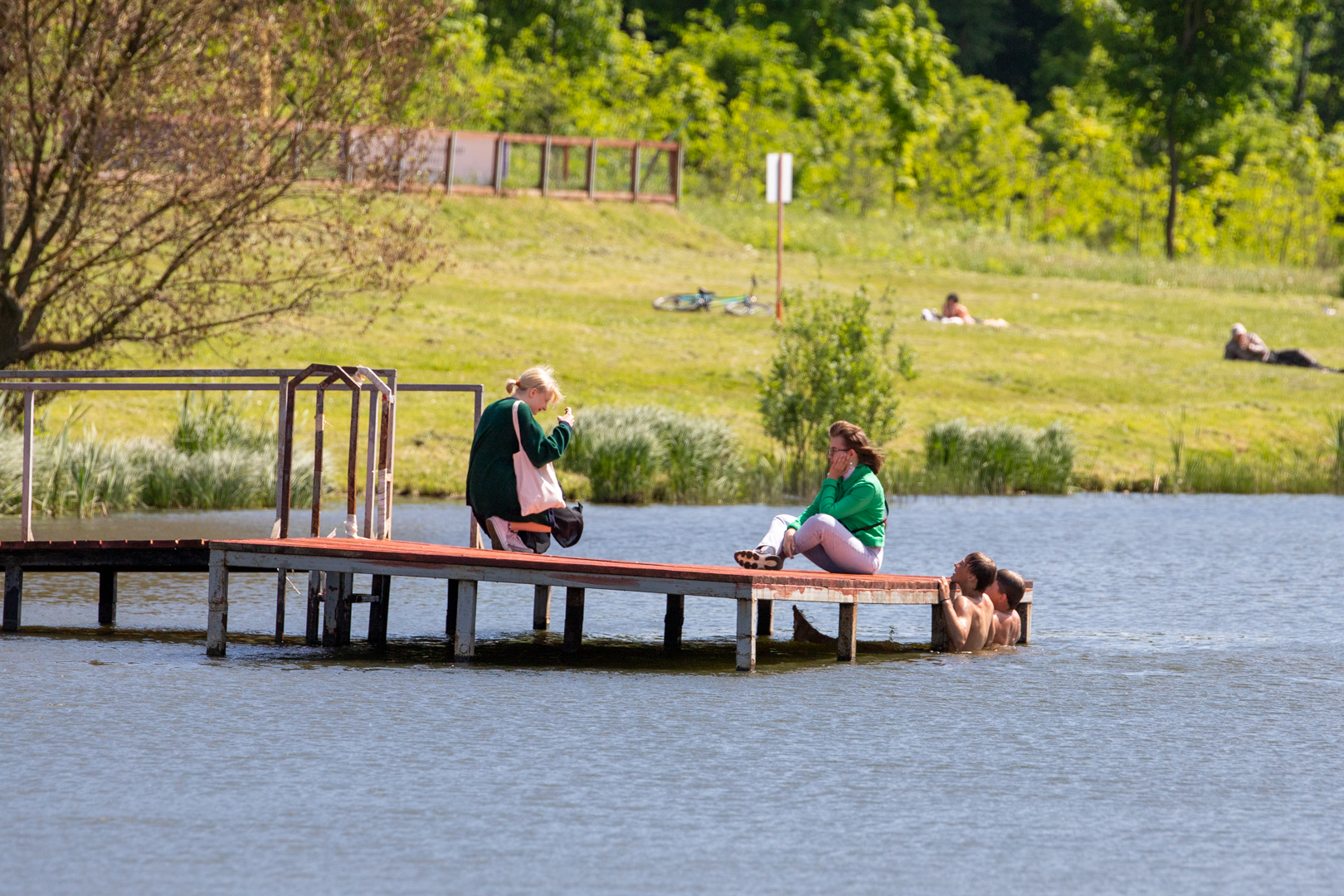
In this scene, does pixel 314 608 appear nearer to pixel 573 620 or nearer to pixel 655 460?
pixel 573 620

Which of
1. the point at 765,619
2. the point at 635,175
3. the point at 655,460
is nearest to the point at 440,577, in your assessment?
the point at 765,619

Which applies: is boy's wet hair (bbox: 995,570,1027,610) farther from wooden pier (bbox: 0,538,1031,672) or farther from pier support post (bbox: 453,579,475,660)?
pier support post (bbox: 453,579,475,660)

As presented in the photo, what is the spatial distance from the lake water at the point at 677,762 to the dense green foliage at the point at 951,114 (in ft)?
143

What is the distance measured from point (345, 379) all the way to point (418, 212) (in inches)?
1153

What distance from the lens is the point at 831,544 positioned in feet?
43.1

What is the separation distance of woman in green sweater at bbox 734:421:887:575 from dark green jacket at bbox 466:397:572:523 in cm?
143

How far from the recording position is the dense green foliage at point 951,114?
187 feet

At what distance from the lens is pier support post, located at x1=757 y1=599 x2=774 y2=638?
1431 cm

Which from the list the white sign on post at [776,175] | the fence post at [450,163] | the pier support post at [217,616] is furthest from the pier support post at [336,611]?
the fence post at [450,163]

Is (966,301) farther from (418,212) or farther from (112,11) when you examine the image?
(112,11)

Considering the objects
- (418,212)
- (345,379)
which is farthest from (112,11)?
(418,212)

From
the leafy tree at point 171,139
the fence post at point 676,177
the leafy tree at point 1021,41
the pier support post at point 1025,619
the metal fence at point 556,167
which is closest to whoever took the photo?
the pier support post at point 1025,619

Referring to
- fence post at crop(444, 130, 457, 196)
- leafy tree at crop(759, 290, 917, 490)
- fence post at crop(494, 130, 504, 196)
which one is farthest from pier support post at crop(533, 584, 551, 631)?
fence post at crop(494, 130, 504, 196)

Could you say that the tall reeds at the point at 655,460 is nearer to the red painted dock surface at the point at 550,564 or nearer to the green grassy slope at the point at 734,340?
the green grassy slope at the point at 734,340
